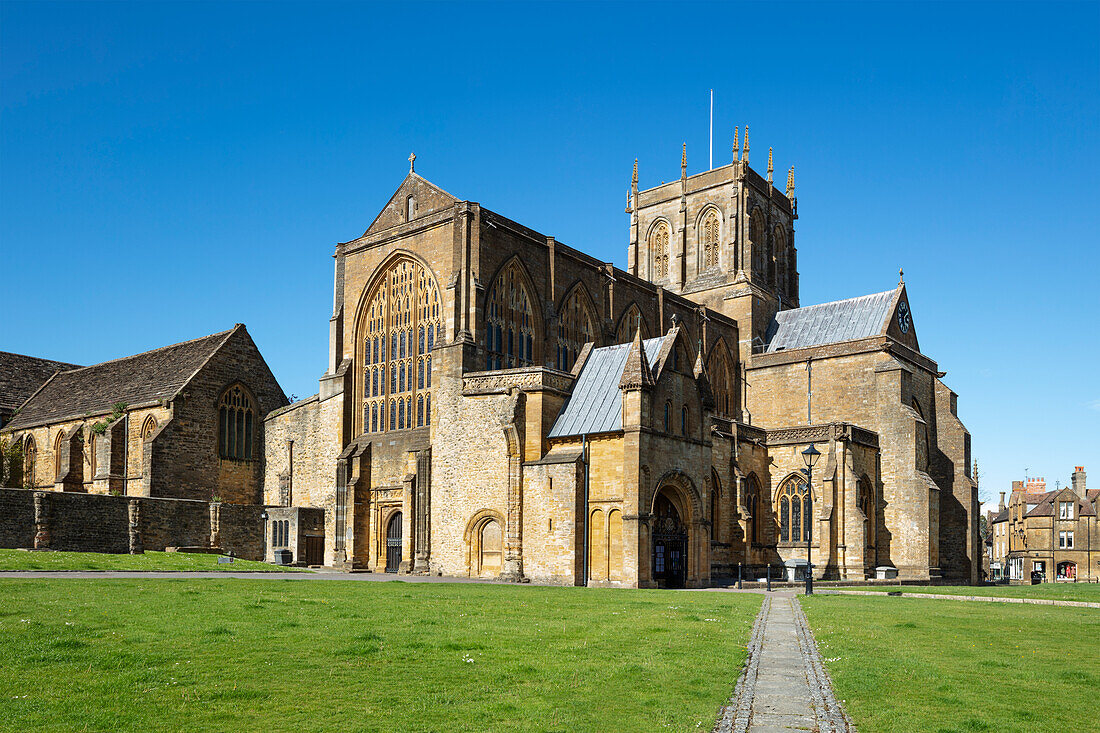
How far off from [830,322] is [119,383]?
43.9 meters

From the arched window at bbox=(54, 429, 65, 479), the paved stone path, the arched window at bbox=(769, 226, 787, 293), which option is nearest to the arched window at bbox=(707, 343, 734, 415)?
the arched window at bbox=(769, 226, 787, 293)

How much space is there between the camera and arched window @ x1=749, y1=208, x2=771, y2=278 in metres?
68.9

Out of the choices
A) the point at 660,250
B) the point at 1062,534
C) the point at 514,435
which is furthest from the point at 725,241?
the point at 1062,534

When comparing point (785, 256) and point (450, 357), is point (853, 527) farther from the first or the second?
point (785, 256)

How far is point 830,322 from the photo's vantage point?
64.2m

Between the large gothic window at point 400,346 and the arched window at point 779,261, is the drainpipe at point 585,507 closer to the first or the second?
the large gothic window at point 400,346

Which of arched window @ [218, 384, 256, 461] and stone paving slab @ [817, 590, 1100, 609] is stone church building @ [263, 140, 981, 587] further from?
stone paving slab @ [817, 590, 1100, 609]

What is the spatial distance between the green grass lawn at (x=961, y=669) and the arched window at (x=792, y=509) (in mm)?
25233

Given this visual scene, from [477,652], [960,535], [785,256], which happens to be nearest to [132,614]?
[477,652]

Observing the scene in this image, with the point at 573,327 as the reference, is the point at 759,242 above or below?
above

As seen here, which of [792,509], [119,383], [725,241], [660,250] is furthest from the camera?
[660,250]

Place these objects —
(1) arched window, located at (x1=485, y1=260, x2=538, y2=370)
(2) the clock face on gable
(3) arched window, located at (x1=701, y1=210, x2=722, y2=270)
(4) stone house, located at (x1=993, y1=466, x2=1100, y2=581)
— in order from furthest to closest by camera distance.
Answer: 1. (4) stone house, located at (x1=993, y1=466, x2=1100, y2=581)
2. (3) arched window, located at (x1=701, y1=210, x2=722, y2=270)
3. (2) the clock face on gable
4. (1) arched window, located at (x1=485, y1=260, x2=538, y2=370)

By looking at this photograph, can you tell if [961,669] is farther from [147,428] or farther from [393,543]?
[147,428]

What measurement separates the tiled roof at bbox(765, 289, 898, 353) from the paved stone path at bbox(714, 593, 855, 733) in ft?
148
